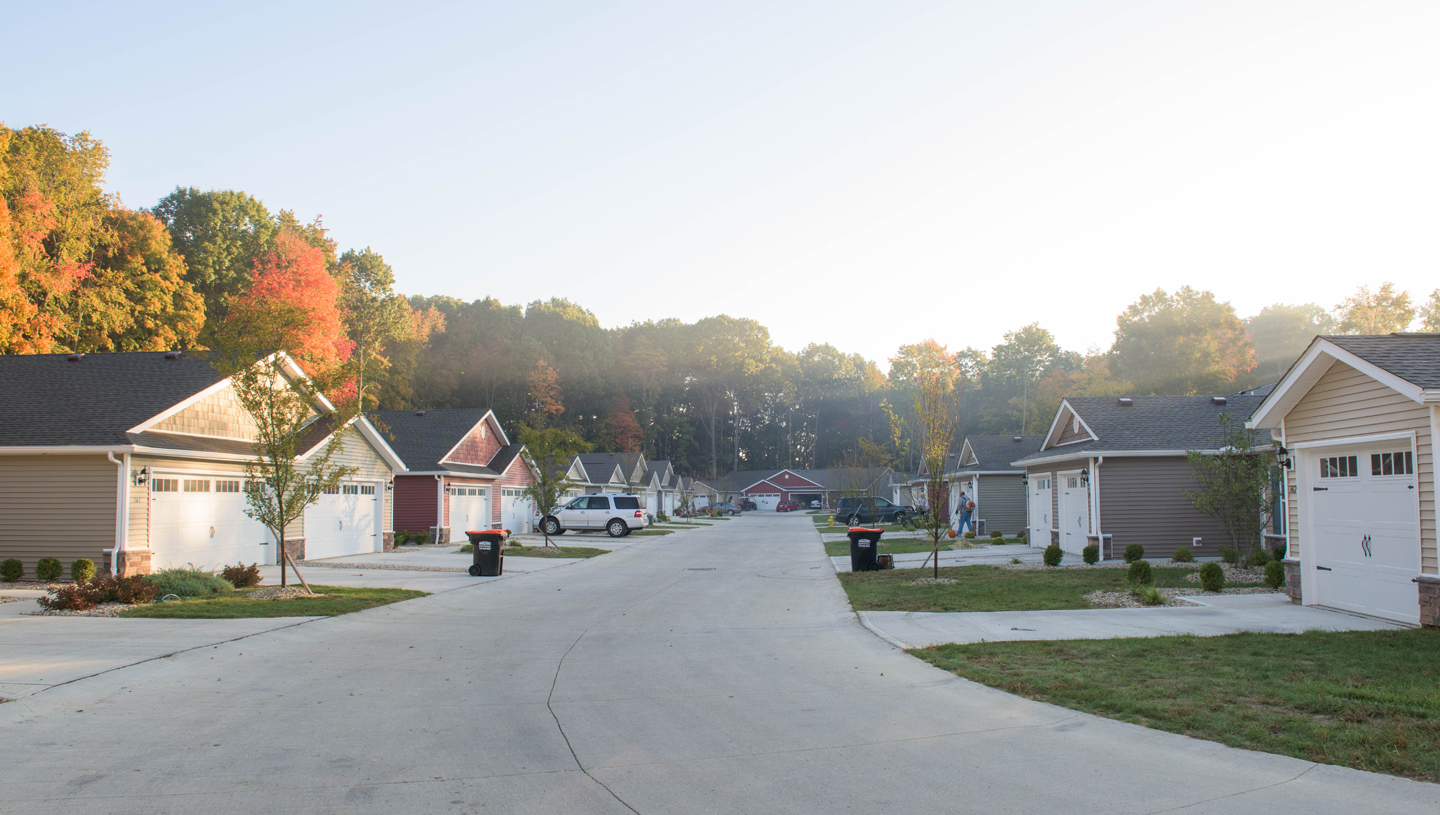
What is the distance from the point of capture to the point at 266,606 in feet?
42.7

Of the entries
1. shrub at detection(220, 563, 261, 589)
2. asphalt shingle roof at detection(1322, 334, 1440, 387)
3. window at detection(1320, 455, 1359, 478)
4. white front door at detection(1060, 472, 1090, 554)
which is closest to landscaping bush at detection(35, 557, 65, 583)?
shrub at detection(220, 563, 261, 589)

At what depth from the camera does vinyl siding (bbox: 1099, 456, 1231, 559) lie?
68.0 ft

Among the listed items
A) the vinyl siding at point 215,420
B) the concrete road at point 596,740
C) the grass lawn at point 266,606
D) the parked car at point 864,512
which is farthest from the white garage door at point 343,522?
the parked car at point 864,512

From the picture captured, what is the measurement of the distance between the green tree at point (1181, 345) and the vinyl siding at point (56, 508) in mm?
54837

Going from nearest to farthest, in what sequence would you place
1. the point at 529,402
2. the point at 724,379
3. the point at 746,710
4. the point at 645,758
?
the point at 645,758 → the point at 746,710 → the point at 529,402 → the point at 724,379

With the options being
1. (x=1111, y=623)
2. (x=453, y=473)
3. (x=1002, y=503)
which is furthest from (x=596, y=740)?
(x=1002, y=503)

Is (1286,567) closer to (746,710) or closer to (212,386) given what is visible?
(746,710)

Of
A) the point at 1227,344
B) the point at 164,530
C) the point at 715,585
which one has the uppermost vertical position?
the point at 1227,344

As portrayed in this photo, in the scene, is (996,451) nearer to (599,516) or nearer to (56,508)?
(599,516)

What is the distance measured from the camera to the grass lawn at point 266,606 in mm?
12234

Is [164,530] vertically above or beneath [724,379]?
beneath

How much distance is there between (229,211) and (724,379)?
183ft

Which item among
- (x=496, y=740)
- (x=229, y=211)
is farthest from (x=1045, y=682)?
(x=229, y=211)

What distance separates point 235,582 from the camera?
15.6 metres
